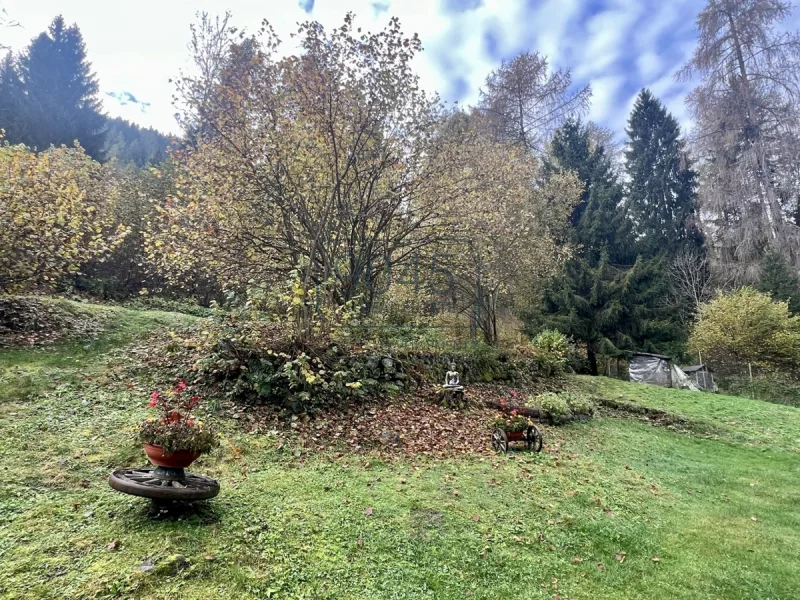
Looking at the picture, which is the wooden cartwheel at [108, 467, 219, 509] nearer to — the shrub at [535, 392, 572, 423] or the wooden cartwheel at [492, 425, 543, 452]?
the wooden cartwheel at [492, 425, 543, 452]

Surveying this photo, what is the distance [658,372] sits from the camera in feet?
50.4

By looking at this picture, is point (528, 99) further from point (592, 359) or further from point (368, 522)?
point (368, 522)

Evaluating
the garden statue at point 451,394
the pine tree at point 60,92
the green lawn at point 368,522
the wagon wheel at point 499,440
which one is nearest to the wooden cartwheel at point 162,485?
the green lawn at point 368,522

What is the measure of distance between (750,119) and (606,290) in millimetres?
10736

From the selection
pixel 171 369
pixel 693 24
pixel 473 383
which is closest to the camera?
pixel 171 369

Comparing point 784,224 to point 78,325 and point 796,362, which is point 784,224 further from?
point 78,325

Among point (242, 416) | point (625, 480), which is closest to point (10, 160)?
point (242, 416)

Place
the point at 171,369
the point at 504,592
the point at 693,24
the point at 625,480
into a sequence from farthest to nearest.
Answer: the point at 693,24 < the point at 171,369 < the point at 625,480 < the point at 504,592

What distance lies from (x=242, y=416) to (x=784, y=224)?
23199mm

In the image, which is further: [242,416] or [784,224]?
[784,224]

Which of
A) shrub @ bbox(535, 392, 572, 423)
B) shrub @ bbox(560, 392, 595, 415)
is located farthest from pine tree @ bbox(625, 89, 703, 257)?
shrub @ bbox(535, 392, 572, 423)

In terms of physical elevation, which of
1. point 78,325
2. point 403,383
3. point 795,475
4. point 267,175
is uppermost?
point 267,175

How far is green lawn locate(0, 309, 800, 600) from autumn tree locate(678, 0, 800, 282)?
1724 centimetres

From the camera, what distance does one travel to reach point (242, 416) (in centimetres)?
563
